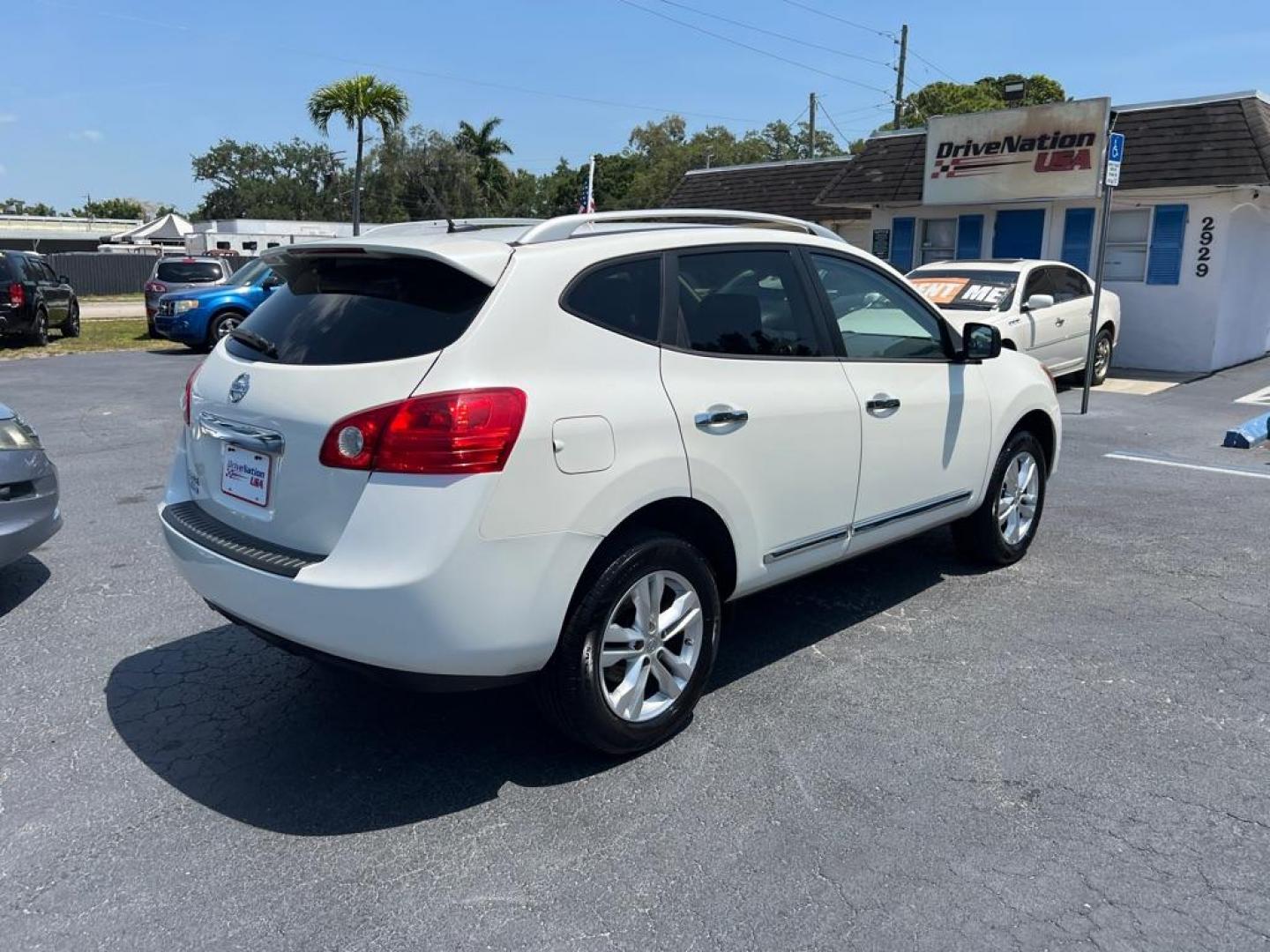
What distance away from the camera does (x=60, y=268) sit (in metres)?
41.2

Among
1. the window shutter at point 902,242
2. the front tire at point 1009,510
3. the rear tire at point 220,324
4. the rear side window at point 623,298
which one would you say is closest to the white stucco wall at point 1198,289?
the window shutter at point 902,242

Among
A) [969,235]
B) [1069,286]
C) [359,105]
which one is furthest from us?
[359,105]

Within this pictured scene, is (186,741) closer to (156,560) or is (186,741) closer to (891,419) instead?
(156,560)

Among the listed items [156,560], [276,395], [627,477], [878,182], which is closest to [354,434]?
[276,395]

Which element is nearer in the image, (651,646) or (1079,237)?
(651,646)

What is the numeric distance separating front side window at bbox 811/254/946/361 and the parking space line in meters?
4.67

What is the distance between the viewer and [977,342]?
16.2 feet

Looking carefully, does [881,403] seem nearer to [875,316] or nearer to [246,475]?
[875,316]

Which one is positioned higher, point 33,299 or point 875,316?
point 875,316

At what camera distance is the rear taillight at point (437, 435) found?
2941mm

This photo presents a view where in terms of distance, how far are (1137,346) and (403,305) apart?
50.8 feet

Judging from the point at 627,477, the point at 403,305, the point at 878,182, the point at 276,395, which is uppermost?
the point at 878,182

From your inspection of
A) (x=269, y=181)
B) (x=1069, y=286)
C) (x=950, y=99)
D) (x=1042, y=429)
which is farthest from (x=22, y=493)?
(x=269, y=181)

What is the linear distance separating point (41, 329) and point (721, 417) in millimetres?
19099
